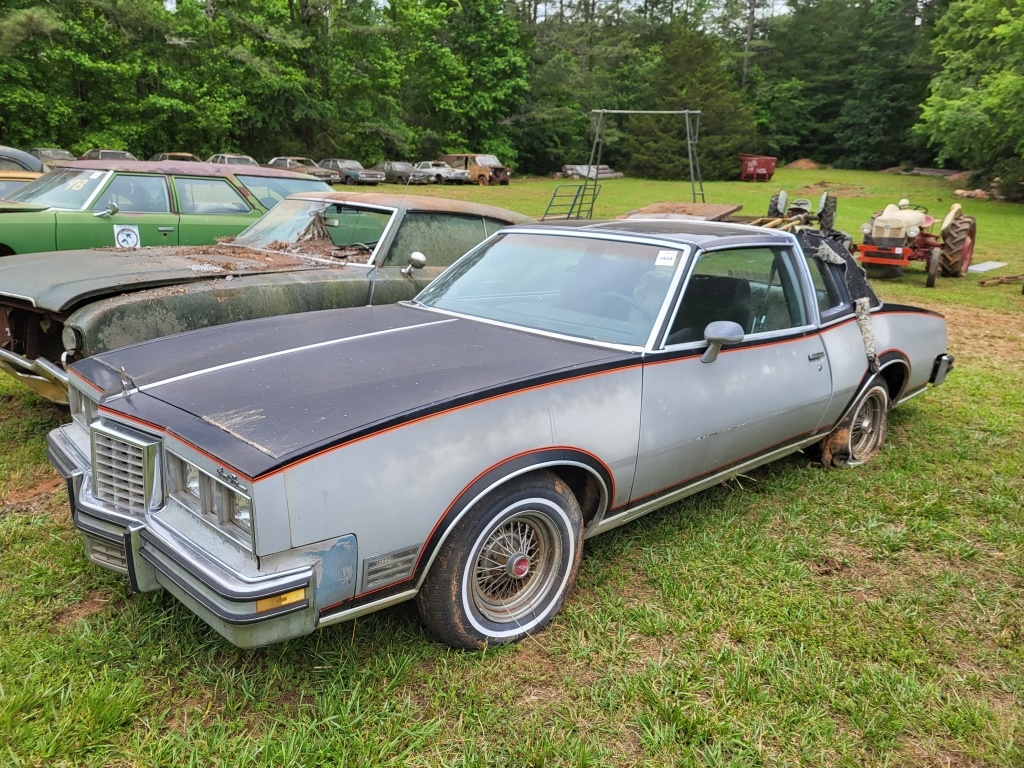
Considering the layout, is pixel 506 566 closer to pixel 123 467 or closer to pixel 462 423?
pixel 462 423

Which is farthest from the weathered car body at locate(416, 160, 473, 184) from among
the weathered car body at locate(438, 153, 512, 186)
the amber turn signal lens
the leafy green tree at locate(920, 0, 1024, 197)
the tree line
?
the amber turn signal lens

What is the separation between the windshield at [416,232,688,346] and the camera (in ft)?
11.2

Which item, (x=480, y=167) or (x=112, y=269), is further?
(x=480, y=167)

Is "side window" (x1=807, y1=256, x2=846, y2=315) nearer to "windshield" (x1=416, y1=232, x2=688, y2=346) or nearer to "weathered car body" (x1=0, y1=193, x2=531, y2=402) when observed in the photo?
"windshield" (x1=416, y1=232, x2=688, y2=346)

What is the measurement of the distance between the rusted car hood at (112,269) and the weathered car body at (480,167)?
30550 mm

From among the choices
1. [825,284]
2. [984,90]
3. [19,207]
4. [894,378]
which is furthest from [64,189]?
[984,90]

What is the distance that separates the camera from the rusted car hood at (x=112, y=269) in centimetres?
432

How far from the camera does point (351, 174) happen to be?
1222 inches

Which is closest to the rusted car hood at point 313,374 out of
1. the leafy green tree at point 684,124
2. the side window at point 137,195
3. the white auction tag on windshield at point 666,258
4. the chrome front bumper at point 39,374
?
the white auction tag on windshield at point 666,258

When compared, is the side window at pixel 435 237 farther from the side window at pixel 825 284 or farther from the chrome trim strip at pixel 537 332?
the side window at pixel 825 284

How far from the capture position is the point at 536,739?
2.38m

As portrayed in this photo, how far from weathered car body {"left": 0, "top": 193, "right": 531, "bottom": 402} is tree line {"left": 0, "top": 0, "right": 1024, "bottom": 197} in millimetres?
25893

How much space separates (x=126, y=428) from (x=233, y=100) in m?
34.4

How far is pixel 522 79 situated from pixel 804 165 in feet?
66.2
